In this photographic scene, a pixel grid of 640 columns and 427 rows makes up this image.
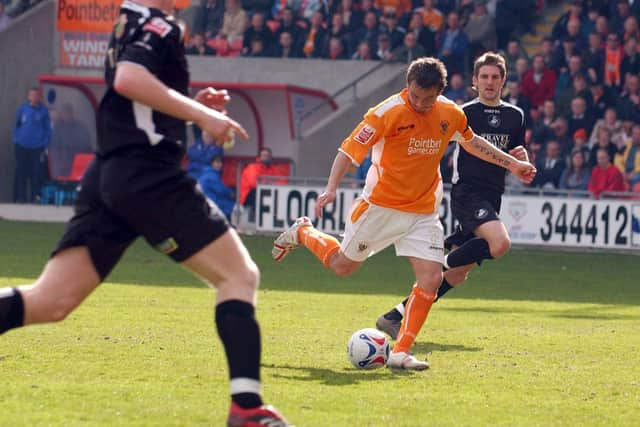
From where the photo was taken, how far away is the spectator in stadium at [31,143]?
27648mm

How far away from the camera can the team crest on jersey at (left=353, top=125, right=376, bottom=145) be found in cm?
897

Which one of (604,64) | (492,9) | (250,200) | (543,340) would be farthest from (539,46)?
(543,340)

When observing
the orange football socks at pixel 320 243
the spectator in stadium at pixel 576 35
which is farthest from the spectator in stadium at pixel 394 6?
the orange football socks at pixel 320 243

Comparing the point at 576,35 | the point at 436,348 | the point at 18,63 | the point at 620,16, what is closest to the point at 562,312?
the point at 436,348

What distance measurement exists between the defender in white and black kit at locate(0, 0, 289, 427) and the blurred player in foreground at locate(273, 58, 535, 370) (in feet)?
9.31

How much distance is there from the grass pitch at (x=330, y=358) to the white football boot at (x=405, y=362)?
0.06 m

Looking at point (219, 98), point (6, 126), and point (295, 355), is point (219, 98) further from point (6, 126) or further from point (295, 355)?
point (6, 126)

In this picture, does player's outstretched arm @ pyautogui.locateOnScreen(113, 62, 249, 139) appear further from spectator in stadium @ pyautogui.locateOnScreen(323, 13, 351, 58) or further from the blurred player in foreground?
spectator in stadium @ pyautogui.locateOnScreen(323, 13, 351, 58)

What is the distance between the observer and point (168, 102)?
580 centimetres

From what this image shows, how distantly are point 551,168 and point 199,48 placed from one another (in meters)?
9.39

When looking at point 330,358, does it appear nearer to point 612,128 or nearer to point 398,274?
point 398,274

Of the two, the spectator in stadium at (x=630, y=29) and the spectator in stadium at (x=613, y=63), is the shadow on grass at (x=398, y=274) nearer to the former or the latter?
the spectator in stadium at (x=613, y=63)

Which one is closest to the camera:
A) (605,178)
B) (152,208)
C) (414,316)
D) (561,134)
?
(152,208)

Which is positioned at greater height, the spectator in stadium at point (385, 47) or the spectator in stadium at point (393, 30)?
the spectator in stadium at point (393, 30)
